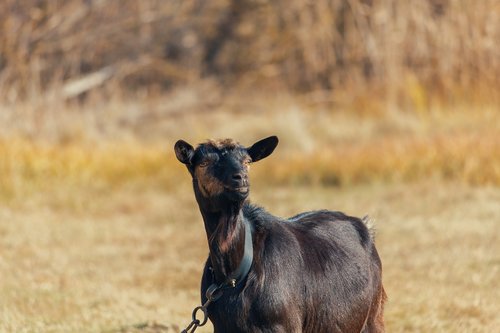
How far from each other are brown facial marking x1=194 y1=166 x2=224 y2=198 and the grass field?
263 centimetres

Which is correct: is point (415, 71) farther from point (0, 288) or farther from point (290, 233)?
point (290, 233)

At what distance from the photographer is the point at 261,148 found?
222 inches

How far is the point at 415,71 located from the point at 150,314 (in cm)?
1457

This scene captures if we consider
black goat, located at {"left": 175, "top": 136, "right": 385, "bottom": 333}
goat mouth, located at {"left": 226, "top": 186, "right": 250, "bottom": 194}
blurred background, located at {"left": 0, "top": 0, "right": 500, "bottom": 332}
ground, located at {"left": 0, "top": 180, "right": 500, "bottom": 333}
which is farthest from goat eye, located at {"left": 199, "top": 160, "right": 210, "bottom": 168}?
blurred background, located at {"left": 0, "top": 0, "right": 500, "bottom": 332}

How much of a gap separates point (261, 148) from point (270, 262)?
65cm

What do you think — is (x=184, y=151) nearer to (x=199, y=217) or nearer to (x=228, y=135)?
(x=199, y=217)

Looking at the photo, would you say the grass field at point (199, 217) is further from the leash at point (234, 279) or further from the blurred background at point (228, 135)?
the leash at point (234, 279)

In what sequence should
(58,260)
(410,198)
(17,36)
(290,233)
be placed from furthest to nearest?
(17,36), (410,198), (58,260), (290,233)

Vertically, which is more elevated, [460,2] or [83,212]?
[460,2]

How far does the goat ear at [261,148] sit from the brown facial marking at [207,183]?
0.30 metres

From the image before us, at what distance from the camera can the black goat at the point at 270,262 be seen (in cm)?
547

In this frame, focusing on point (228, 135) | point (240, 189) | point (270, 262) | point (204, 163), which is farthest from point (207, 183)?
point (228, 135)

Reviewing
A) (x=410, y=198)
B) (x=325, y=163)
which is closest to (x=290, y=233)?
(x=410, y=198)

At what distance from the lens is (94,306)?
9.33m
